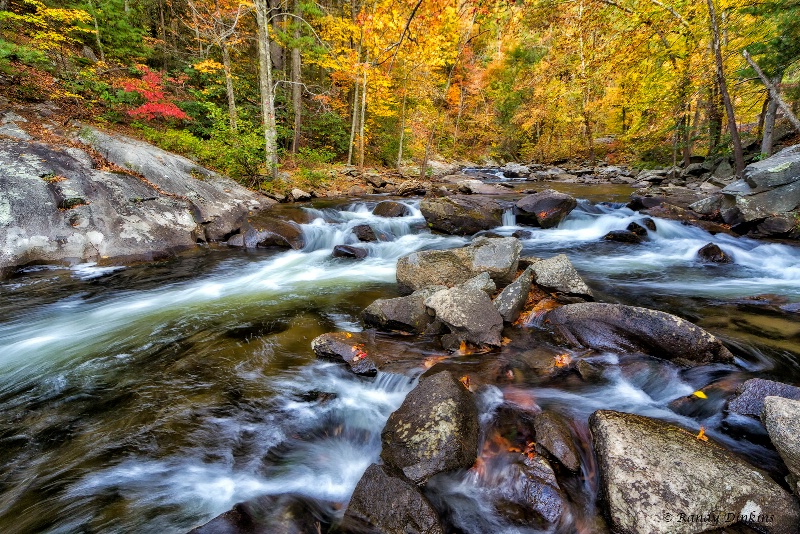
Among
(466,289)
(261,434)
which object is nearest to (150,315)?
(261,434)

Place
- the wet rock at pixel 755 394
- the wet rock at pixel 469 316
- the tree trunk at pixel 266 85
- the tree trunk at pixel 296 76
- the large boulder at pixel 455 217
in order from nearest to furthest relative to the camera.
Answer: the wet rock at pixel 755 394
the wet rock at pixel 469 316
the large boulder at pixel 455 217
the tree trunk at pixel 266 85
the tree trunk at pixel 296 76

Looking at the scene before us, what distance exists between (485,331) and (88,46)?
1957 centimetres

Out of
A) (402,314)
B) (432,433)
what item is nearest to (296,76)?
(402,314)

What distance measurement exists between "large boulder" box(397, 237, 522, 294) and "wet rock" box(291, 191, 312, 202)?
7.97m

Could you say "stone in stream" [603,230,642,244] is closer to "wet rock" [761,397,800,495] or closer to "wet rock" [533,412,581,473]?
"wet rock" [761,397,800,495]

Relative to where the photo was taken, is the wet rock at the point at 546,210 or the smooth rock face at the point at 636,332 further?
the wet rock at the point at 546,210

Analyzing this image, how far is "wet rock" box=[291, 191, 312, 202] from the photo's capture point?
12.8m

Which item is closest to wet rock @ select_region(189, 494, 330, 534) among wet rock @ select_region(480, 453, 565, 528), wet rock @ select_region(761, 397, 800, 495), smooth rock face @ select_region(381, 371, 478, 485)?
smooth rock face @ select_region(381, 371, 478, 485)

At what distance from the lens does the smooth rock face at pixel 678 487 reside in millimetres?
2059

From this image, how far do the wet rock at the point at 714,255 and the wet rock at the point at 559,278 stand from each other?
463 cm

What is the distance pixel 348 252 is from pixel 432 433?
6.37m

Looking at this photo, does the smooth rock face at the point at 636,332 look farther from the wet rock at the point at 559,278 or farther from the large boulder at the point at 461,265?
the large boulder at the point at 461,265

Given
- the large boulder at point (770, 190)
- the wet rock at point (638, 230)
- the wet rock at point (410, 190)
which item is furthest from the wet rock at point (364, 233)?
the large boulder at point (770, 190)

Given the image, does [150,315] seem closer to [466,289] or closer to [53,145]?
[466,289]
